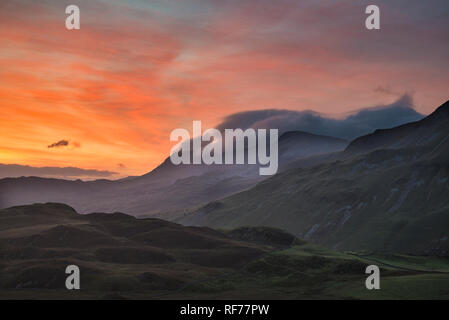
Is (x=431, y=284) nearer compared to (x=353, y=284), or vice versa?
(x=431, y=284)

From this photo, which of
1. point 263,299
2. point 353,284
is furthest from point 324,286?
point 263,299

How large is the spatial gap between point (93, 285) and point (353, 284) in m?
94.4
